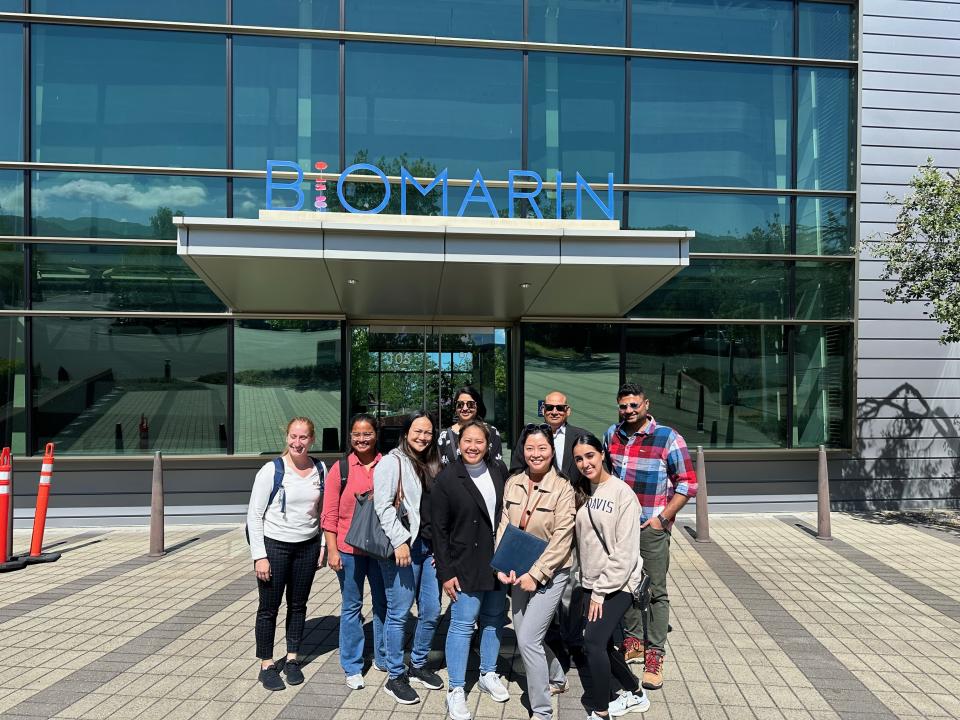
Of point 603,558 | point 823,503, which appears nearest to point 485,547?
point 603,558

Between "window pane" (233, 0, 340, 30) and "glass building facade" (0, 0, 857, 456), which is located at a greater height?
"window pane" (233, 0, 340, 30)

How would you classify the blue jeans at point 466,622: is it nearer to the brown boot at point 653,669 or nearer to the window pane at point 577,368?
the brown boot at point 653,669

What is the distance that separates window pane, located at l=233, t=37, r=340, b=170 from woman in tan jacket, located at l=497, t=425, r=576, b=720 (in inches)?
285

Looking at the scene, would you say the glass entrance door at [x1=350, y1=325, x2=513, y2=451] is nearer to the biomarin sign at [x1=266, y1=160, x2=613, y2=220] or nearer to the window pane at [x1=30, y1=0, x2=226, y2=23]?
the biomarin sign at [x1=266, y1=160, x2=613, y2=220]

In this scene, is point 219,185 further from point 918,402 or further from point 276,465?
point 918,402

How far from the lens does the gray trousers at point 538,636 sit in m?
3.48

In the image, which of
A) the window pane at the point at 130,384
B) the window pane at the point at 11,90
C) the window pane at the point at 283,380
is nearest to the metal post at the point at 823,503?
the window pane at the point at 283,380

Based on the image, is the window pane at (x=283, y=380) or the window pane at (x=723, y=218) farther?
the window pane at (x=723, y=218)

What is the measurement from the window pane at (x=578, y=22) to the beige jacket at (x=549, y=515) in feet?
27.5

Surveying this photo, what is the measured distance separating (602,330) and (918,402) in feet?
17.3

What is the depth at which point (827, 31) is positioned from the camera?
1011 cm

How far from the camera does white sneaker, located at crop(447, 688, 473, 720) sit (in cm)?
361

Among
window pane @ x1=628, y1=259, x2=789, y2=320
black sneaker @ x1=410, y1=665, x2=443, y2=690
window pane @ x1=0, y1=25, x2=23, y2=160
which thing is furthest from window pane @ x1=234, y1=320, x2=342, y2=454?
black sneaker @ x1=410, y1=665, x2=443, y2=690

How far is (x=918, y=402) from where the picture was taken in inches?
392
